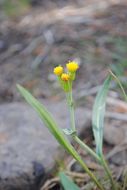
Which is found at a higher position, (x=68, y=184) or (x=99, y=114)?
(x=99, y=114)

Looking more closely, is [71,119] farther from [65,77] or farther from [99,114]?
[99,114]

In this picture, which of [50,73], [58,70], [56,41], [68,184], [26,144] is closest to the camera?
[58,70]

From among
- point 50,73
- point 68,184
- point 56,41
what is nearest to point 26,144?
point 68,184

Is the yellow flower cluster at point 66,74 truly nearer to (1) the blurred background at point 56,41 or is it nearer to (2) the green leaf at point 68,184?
(2) the green leaf at point 68,184

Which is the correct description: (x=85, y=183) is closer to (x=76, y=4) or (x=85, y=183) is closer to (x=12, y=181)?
(x=12, y=181)

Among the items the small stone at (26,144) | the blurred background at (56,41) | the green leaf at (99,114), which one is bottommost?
the blurred background at (56,41)

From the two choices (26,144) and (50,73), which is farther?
(50,73)

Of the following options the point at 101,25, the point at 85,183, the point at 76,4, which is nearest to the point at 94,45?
the point at 101,25

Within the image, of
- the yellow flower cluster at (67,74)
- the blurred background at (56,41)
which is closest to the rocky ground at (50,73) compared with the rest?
the blurred background at (56,41)

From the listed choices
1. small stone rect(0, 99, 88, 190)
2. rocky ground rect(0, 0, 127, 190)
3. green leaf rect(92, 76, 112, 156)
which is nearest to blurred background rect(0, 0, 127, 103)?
rocky ground rect(0, 0, 127, 190)
